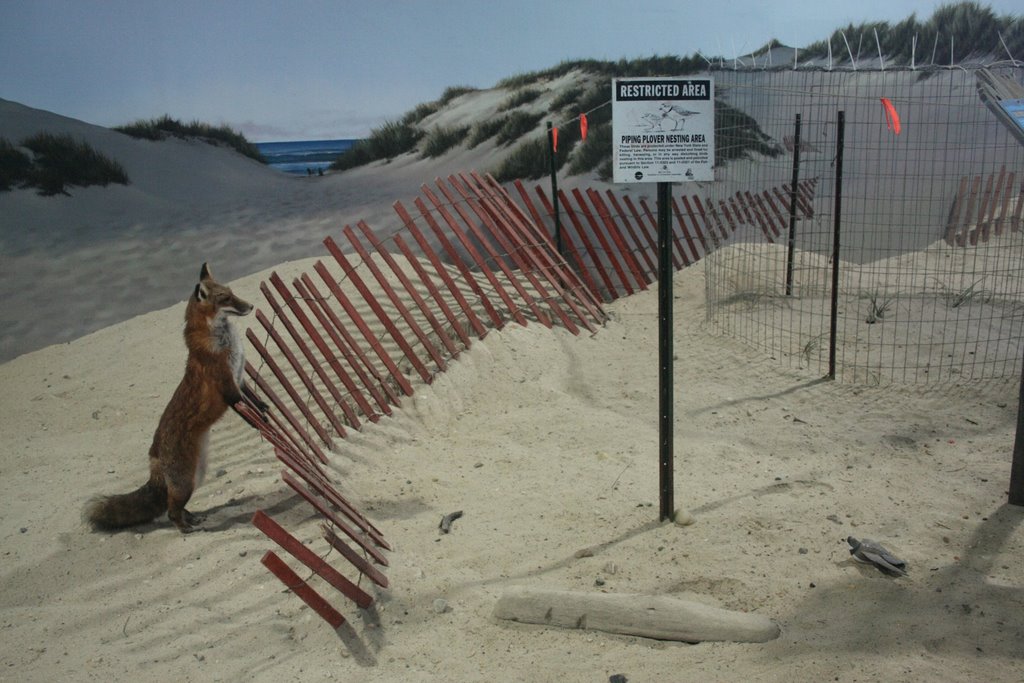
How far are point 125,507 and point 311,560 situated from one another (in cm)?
141

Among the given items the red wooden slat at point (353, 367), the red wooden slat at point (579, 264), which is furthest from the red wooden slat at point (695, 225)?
the red wooden slat at point (353, 367)

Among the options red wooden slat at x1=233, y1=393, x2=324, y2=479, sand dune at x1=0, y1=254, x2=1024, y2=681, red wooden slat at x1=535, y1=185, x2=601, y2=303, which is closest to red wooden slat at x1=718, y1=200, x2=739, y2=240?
red wooden slat at x1=535, y1=185, x2=601, y2=303

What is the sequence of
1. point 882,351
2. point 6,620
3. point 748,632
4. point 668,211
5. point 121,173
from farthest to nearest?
point 121,173 → point 882,351 → point 668,211 → point 6,620 → point 748,632

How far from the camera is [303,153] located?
8688 mm

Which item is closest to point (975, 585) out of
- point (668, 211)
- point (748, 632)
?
point (748, 632)

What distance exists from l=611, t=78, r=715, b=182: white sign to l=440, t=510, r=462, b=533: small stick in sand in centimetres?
168

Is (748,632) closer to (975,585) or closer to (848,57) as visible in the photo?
(975,585)

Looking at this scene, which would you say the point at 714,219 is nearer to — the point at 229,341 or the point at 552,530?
the point at 552,530

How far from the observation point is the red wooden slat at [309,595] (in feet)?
8.67

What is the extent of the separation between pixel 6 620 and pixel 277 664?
1240 mm

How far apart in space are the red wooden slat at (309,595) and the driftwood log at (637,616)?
22.5 inches

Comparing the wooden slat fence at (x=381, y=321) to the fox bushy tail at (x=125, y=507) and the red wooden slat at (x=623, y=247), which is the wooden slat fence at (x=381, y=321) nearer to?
the red wooden slat at (x=623, y=247)

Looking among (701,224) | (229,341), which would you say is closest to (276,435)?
(229,341)

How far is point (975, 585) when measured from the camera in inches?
113
